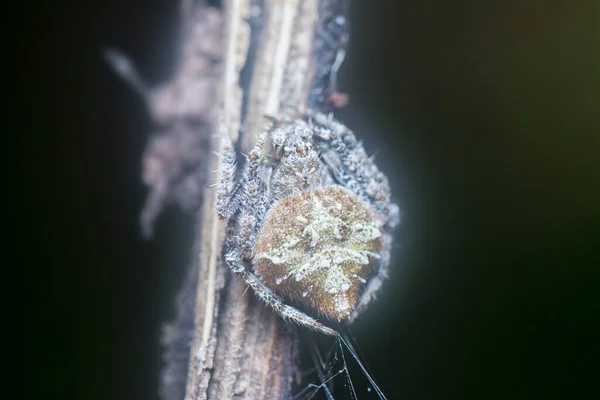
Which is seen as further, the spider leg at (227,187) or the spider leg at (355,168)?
the spider leg at (355,168)

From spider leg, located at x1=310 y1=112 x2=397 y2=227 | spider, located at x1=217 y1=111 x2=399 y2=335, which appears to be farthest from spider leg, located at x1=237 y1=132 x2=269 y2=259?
spider leg, located at x1=310 y1=112 x2=397 y2=227

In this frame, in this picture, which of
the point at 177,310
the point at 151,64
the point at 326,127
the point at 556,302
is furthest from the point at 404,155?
the point at 151,64

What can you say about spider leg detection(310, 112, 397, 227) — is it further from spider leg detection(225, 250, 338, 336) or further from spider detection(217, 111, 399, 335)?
spider leg detection(225, 250, 338, 336)

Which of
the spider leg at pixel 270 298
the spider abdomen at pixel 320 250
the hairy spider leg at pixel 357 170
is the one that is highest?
the hairy spider leg at pixel 357 170

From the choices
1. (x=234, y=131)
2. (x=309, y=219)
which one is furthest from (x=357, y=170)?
(x=234, y=131)

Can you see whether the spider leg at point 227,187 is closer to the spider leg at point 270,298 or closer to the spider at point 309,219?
the spider at point 309,219

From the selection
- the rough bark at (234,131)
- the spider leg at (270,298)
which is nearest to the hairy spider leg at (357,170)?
the rough bark at (234,131)

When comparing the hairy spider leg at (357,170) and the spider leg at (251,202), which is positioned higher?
the hairy spider leg at (357,170)

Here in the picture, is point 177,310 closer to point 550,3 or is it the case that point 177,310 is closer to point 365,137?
point 365,137
